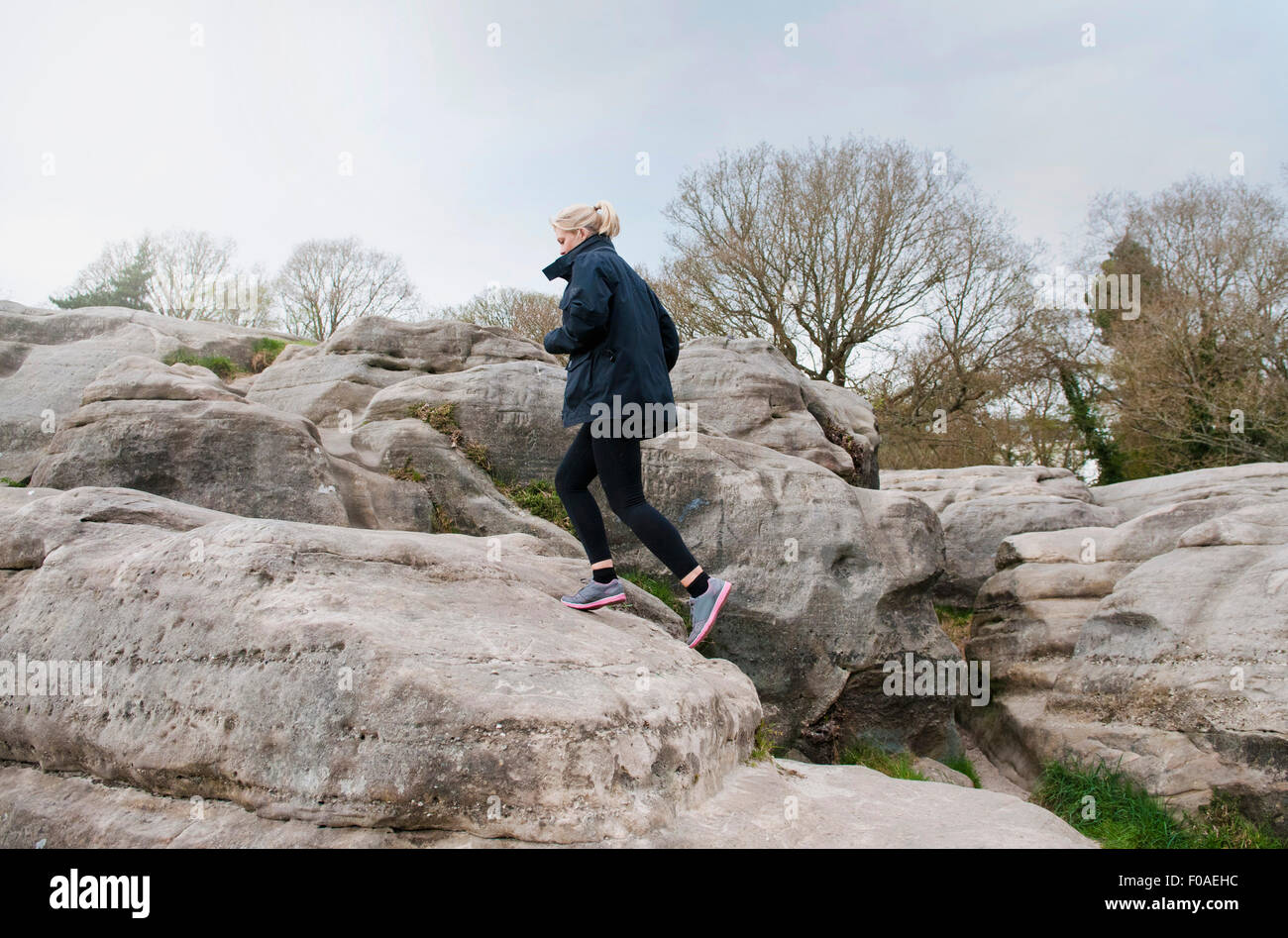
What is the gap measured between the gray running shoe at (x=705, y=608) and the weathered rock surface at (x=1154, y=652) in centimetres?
456

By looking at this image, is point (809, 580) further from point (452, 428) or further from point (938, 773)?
point (452, 428)

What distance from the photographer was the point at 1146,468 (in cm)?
2427

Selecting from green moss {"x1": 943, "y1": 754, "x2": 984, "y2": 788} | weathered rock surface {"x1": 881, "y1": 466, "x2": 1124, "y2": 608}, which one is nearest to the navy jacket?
green moss {"x1": 943, "y1": 754, "x2": 984, "y2": 788}

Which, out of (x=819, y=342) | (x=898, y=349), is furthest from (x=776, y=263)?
(x=898, y=349)

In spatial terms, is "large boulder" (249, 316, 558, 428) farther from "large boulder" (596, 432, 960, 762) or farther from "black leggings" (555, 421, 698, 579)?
"black leggings" (555, 421, 698, 579)

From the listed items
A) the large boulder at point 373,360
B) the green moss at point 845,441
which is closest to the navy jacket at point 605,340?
the large boulder at point 373,360

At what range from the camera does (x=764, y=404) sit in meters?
12.0

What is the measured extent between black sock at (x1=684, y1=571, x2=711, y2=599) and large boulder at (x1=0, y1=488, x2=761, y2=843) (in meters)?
0.32

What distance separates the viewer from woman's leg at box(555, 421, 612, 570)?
5062 millimetres

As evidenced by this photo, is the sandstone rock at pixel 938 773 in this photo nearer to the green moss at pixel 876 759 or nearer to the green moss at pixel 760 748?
the green moss at pixel 876 759

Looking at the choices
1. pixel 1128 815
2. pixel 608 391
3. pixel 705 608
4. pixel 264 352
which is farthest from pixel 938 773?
pixel 264 352

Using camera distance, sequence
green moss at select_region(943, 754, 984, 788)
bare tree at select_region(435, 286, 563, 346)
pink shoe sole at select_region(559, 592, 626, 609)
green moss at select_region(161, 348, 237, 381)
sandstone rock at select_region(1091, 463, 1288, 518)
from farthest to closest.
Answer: bare tree at select_region(435, 286, 563, 346) → sandstone rock at select_region(1091, 463, 1288, 518) → green moss at select_region(161, 348, 237, 381) → green moss at select_region(943, 754, 984, 788) → pink shoe sole at select_region(559, 592, 626, 609)

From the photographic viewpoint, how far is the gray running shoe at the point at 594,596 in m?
5.02
